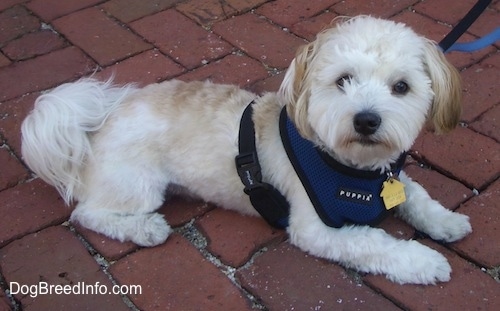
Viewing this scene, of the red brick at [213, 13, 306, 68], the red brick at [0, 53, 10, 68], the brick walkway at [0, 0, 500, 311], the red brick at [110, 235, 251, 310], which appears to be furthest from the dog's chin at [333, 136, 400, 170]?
the red brick at [0, 53, 10, 68]

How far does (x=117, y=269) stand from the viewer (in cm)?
266

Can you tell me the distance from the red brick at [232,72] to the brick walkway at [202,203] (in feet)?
0.03

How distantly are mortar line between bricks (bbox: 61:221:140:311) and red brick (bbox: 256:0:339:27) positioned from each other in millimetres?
1930

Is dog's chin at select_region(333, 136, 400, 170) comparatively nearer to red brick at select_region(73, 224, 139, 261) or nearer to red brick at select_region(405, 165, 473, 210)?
red brick at select_region(405, 165, 473, 210)

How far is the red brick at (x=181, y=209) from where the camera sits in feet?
9.52

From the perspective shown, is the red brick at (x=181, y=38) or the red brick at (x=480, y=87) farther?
the red brick at (x=181, y=38)

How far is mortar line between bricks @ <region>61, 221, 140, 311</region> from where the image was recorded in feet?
8.27

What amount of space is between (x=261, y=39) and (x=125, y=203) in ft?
5.06

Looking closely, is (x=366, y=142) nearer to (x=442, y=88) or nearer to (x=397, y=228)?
(x=442, y=88)

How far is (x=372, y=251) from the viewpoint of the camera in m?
2.51

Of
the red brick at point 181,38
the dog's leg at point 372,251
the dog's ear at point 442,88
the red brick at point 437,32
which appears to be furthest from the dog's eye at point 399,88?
the red brick at point 181,38

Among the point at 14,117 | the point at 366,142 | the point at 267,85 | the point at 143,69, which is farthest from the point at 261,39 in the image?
the point at 366,142

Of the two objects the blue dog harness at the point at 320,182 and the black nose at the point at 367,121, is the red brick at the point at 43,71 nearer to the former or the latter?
the blue dog harness at the point at 320,182

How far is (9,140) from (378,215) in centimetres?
190
